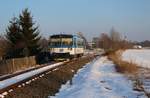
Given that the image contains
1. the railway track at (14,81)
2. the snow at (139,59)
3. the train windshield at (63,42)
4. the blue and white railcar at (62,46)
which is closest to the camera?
the railway track at (14,81)

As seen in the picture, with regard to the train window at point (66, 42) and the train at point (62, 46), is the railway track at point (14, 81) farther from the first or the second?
the train window at point (66, 42)

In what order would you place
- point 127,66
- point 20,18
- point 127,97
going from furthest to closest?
point 20,18 → point 127,66 → point 127,97

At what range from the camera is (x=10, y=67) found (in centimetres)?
3119

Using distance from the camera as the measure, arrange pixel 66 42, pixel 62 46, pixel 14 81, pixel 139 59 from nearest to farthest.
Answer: pixel 14 81, pixel 62 46, pixel 66 42, pixel 139 59

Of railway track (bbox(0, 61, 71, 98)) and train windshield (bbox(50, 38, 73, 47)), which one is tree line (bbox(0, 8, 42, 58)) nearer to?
train windshield (bbox(50, 38, 73, 47))

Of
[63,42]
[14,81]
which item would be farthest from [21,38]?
[14,81]

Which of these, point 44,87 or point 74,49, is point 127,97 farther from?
point 74,49

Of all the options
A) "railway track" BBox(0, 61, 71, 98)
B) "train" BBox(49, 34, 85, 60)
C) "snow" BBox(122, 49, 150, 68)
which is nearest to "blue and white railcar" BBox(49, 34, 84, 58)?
"train" BBox(49, 34, 85, 60)

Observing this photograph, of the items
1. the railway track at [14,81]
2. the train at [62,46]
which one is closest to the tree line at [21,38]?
the train at [62,46]

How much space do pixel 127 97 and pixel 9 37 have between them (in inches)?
1425

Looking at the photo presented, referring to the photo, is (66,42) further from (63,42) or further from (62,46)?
(62,46)

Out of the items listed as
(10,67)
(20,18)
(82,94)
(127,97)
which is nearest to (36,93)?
(82,94)

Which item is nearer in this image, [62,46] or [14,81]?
[14,81]

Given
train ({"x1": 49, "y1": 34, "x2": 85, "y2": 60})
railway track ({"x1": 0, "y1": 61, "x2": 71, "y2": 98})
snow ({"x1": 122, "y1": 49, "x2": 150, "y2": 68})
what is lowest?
snow ({"x1": 122, "y1": 49, "x2": 150, "y2": 68})
